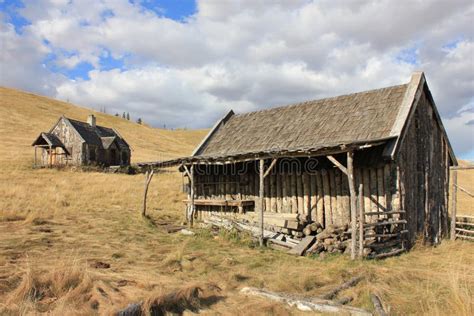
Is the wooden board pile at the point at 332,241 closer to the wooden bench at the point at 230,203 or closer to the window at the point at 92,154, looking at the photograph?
the wooden bench at the point at 230,203

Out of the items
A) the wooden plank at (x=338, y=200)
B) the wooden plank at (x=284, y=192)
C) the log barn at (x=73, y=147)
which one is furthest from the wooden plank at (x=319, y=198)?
the log barn at (x=73, y=147)

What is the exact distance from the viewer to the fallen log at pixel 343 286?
6.98 meters

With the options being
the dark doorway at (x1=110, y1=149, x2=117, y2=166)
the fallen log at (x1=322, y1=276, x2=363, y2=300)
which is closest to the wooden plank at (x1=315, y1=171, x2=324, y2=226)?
the fallen log at (x1=322, y1=276, x2=363, y2=300)

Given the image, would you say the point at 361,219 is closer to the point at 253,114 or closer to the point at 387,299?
the point at 387,299

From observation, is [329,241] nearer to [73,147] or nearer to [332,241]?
[332,241]

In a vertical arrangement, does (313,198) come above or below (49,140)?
below

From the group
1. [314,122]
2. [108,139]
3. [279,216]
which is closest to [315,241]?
[279,216]

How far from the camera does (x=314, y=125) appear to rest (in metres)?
14.9

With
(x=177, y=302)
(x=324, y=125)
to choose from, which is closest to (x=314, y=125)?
(x=324, y=125)

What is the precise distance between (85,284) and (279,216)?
25.9 feet

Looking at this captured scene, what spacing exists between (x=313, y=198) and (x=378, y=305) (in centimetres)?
721

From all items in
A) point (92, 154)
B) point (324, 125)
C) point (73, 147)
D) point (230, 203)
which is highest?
point (73, 147)

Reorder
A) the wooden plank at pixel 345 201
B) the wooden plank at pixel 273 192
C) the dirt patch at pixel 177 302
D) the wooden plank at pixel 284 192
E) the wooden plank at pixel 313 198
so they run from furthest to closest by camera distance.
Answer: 1. the wooden plank at pixel 273 192
2. the wooden plank at pixel 284 192
3. the wooden plank at pixel 313 198
4. the wooden plank at pixel 345 201
5. the dirt patch at pixel 177 302

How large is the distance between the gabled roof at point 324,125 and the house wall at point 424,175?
0.74m
